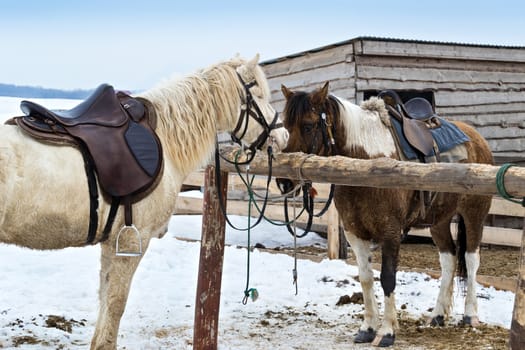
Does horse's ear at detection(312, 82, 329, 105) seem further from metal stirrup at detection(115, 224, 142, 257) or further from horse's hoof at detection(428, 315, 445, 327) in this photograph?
horse's hoof at detection(428, 315, 445, 327)

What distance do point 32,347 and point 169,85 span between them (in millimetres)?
2180

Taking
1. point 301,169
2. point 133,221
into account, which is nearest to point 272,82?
point 301,169

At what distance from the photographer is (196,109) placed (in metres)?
3.73

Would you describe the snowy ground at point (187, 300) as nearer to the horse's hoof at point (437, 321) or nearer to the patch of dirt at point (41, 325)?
the patch of dirt at point (41, 325)

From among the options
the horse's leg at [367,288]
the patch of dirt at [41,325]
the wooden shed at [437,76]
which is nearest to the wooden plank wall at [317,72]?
the wooden shed at [437,76]

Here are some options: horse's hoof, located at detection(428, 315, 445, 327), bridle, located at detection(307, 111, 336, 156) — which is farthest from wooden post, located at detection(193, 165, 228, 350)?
horse's hoof, located at detection(428, 315, 445, 327)

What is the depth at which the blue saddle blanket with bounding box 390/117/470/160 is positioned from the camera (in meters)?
4.85

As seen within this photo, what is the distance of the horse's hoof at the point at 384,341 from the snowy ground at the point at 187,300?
237mm

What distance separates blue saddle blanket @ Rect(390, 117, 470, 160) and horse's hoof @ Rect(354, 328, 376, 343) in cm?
144

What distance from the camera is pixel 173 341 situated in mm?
4641

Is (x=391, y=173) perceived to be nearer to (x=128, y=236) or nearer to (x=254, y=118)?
(x=254, y=118)

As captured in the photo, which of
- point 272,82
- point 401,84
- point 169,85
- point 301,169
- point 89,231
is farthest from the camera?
point 272,82

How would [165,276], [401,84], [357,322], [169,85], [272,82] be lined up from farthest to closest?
[272,82]
[401,84]
[165,276]
[357,322]
[169,85]

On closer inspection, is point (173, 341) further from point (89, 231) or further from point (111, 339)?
point (89, 231)
